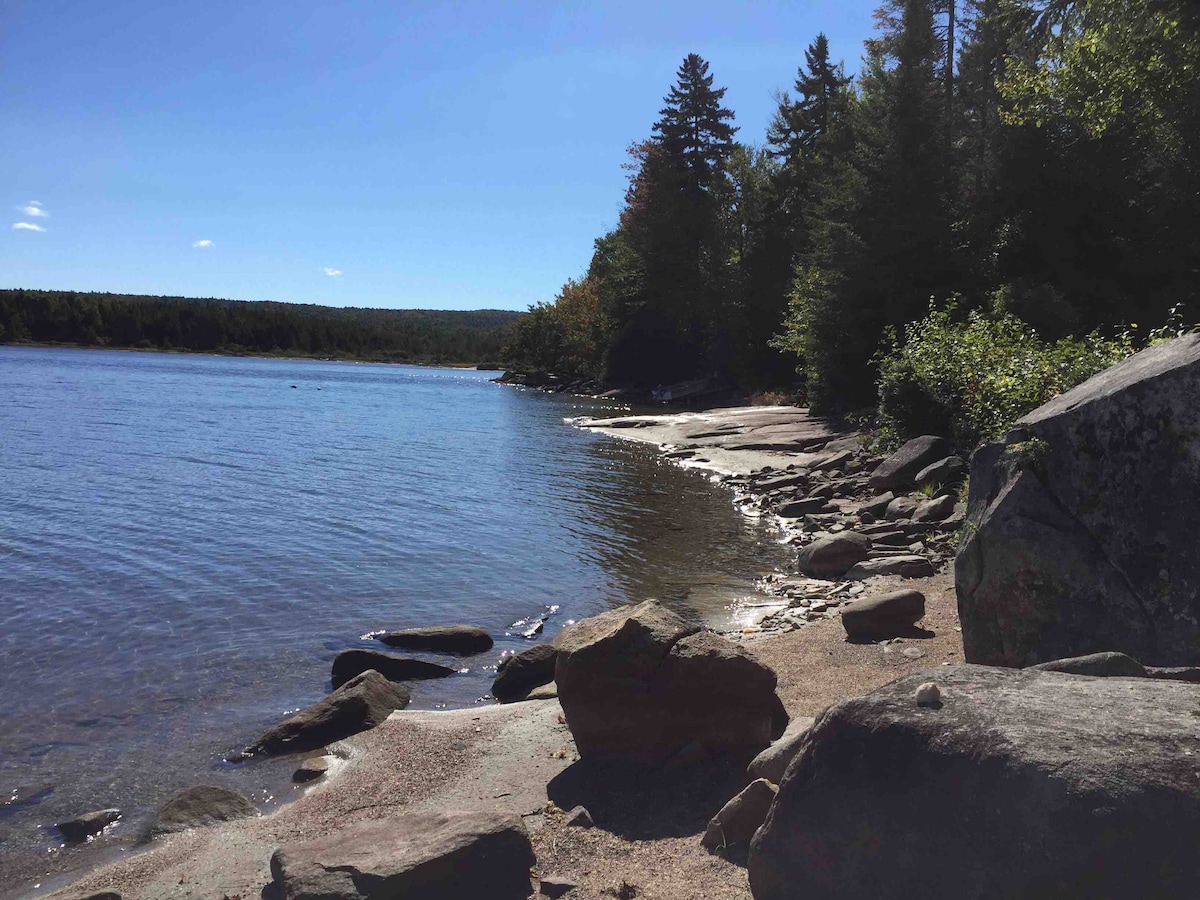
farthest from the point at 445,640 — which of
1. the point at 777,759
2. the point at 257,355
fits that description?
the point at 257,355

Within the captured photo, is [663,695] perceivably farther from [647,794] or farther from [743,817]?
[743,817]

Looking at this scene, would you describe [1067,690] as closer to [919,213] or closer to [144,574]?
[144,574]

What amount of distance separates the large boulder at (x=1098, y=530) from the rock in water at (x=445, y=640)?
6162 millimetres

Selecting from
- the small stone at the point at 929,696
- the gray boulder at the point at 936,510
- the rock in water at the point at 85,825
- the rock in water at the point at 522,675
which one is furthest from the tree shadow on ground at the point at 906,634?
the rock in water at the point at 85,825

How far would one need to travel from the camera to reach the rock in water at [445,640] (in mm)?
11305

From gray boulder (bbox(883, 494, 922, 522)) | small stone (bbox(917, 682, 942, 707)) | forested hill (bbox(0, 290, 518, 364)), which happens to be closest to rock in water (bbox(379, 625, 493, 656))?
small stone (bbox(917, 682, 942, 707))

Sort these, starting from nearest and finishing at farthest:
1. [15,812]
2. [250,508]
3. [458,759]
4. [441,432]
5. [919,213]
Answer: [15,812], [458,759], [250,508], [919,213], [441,432]

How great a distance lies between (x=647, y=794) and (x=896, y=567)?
7809 mm

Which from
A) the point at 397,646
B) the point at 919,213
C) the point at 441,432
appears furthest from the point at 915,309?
the point at 397,646

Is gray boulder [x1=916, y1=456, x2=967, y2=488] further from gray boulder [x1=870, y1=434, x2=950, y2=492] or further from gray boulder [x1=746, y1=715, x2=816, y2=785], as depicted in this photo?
gray boulder [x1=746, y1=715, x2=816, y2=785]

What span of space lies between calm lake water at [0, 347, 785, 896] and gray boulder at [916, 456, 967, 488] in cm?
367

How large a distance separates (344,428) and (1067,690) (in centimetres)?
3910

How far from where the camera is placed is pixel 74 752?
8.23 metres

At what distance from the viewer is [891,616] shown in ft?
31.6
